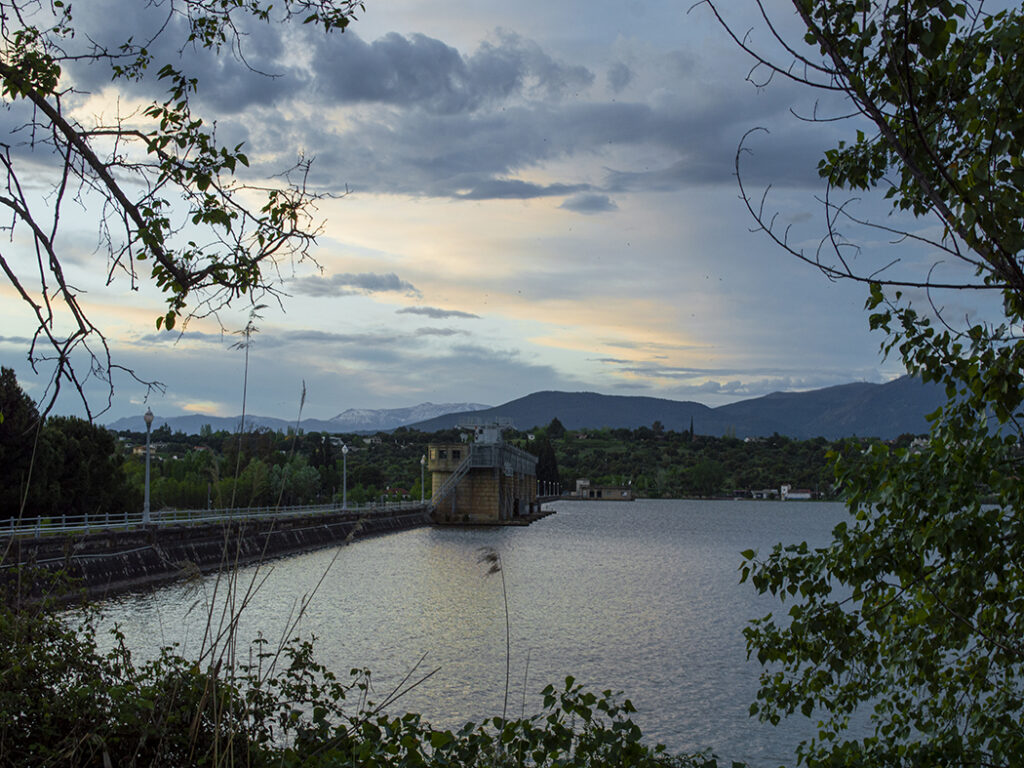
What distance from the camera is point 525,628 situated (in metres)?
23.0

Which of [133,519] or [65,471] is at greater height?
[65,471]

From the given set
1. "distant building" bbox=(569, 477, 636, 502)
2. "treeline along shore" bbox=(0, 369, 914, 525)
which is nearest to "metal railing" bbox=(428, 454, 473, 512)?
"treeline along shore" bbox=(0, 369, 914, 525)

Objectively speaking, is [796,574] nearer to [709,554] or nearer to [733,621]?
[733,621]

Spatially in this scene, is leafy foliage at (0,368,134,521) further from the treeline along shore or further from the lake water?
the lake water

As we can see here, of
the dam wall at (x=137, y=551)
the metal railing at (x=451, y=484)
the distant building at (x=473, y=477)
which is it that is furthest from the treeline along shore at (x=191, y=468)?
the distant building at (x=473, y=477)

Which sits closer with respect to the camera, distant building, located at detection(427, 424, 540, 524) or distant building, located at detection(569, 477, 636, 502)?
distant building, located at detection(427, 424, 540, 524)

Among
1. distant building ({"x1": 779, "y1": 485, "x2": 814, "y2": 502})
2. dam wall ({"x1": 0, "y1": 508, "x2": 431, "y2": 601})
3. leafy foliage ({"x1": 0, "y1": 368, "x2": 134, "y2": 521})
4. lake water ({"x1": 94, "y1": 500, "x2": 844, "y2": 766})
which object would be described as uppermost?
leafy foliage ({"x1": 0, "y1": 368, "x2": 134, "y2": 521})

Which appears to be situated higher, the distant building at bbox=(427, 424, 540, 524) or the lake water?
the distant building at bbox=(427, 424, 540, 524)

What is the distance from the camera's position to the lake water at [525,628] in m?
14.4

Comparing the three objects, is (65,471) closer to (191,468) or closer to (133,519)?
(133,519)

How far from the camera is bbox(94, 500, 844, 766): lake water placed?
565 inches

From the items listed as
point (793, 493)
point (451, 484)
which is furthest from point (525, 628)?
point (793, 493)

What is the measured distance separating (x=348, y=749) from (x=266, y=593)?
24.8 metres

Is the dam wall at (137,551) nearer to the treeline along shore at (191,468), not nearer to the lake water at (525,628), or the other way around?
the lake water at (525,628)
